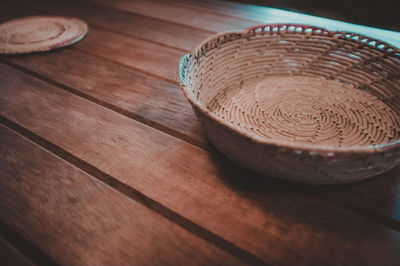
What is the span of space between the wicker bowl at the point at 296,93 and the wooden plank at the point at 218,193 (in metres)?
0.05

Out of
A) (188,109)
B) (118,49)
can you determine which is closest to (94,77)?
(118,49)

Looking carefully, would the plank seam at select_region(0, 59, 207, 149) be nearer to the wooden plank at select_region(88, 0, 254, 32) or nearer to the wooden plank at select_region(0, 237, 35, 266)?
the wooden plank at select_region(0, 237, 35, 266)

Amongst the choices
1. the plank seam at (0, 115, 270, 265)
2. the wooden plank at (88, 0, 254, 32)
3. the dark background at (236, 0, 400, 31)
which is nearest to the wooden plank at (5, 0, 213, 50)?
the wooden plank at (88, 0, 254, 32)

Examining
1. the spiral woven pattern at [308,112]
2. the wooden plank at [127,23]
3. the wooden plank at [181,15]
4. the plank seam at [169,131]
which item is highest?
the wooden plank at [181,15]

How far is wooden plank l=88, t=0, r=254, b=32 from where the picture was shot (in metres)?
1.06

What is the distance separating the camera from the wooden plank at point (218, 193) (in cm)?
36

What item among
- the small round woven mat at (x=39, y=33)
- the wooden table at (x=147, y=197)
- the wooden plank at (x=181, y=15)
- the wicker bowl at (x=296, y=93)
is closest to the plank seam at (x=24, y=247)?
the wooden table at (x=147, y=197)

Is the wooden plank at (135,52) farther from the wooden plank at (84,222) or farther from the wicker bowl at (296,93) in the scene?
the wooden plank at (84,222)

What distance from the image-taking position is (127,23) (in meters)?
1.11

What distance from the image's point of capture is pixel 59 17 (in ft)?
3.56

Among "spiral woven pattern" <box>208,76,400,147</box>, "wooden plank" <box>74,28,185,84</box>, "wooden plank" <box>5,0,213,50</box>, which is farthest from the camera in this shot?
"wooden plank" <box>5,0,213,50</box>

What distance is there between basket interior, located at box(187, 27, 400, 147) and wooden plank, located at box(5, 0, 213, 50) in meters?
0.31

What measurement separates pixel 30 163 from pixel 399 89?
2.41ft

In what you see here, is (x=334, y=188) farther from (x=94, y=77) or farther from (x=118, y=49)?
(x=118, y=49)
